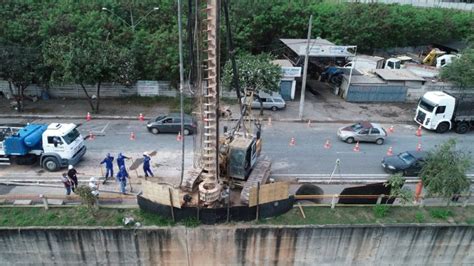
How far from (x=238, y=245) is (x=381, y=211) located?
6352 millimetres

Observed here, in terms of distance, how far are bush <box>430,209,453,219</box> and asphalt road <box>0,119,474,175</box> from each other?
474 centimetres

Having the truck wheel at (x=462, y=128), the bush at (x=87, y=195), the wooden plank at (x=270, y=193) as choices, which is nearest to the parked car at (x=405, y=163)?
the truck wheel at (x=462, y=128)

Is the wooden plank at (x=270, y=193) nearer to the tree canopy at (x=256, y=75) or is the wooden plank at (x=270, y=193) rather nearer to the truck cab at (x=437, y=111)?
the tree canopy at (x=256, y=75)

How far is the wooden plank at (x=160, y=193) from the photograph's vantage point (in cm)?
1459

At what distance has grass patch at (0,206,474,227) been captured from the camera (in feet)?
48.7

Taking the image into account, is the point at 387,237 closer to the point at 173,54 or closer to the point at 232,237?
the point at 232,237

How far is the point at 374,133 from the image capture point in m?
23.8

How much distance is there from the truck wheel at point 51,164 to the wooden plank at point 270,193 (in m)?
11.0

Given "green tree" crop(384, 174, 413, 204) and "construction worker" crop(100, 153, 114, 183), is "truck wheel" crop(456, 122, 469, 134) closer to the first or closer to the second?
"green tree" crop(384, 174, 413, 204)

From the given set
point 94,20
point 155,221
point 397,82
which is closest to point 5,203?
point 155,221

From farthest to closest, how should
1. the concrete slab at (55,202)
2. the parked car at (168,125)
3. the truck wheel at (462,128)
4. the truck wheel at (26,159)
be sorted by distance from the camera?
the truck wheel at (462,128), the parked car at (168,125), the truck wheel at (26,159), the concrete slab at (55,202)

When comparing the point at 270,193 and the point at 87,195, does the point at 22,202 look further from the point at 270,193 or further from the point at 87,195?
the point at 270,193

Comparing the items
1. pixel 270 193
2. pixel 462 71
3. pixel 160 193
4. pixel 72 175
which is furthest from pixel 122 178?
pixel 462 71

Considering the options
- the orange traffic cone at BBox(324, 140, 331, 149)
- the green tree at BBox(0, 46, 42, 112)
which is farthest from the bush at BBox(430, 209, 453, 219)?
the green tree at BBox(0, 46, 42, 112)
